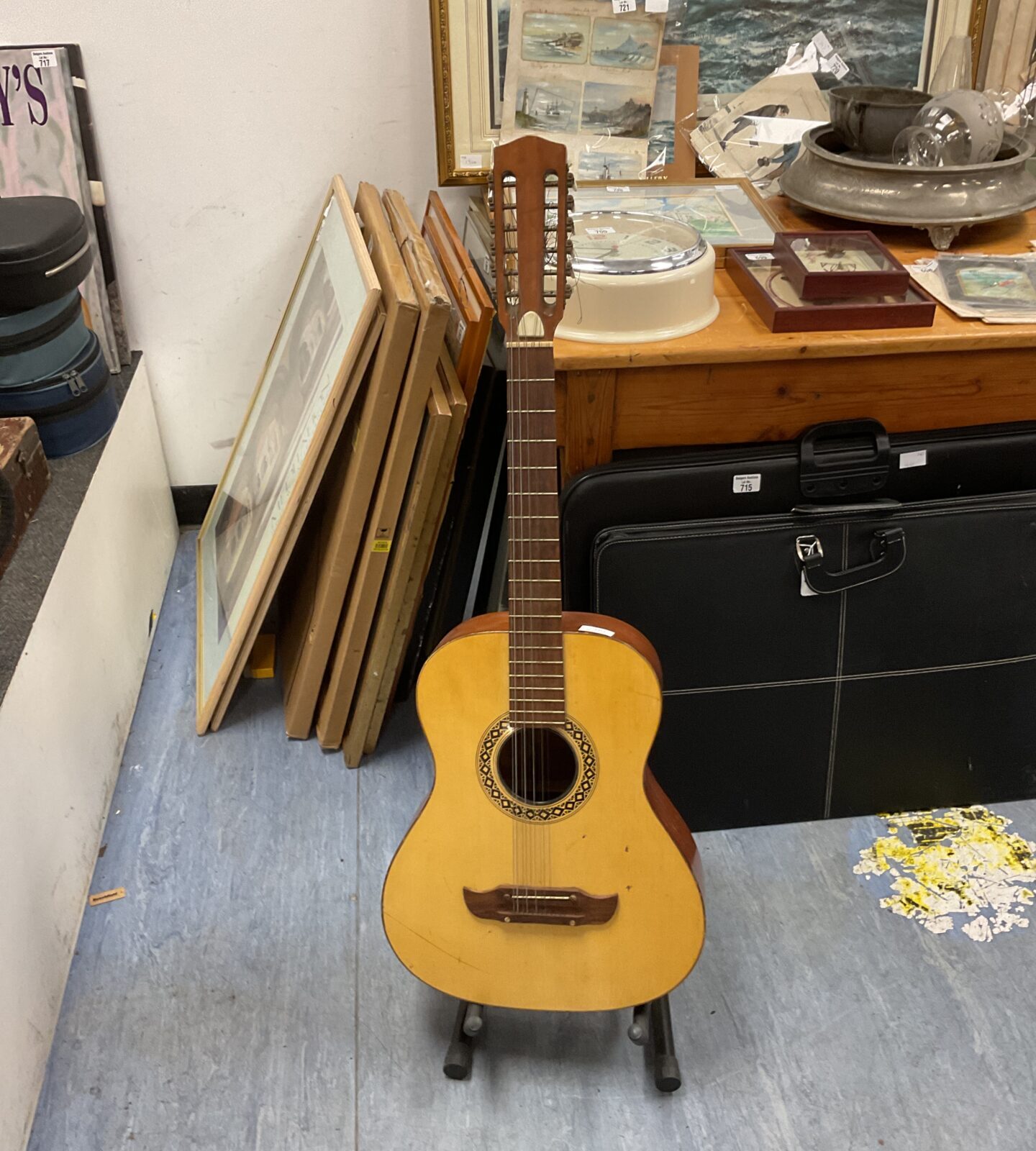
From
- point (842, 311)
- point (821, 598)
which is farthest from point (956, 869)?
point (842, 311)

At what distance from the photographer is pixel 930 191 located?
1.61 m

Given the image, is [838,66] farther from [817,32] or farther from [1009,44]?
[1009,44]

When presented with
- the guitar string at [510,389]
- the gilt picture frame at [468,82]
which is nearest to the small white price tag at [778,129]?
the gilt picture frame at [468,82]

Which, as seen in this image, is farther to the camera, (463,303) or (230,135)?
(230,135)

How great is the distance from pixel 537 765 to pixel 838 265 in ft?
2.76

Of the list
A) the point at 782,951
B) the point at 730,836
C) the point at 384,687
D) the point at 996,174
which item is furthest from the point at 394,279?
the point at 782,951

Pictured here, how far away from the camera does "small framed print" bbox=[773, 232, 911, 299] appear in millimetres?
1479

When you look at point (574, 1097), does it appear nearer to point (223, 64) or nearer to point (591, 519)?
point (591, 519)

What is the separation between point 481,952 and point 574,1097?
0.81 ft

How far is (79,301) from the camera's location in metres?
1.99

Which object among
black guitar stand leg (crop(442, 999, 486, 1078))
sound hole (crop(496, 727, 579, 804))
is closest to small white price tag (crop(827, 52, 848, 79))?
sound hole (crop(496, 727, 579, 804))

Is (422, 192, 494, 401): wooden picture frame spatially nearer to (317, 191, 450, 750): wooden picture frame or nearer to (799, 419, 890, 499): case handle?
(317, 191, 450, 750): wooden picture frame

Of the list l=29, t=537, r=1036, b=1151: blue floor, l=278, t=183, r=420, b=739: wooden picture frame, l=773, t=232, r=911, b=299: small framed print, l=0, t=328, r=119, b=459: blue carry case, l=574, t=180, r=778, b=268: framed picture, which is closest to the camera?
l=29, t=537, r=1036, b=1151: blue floor

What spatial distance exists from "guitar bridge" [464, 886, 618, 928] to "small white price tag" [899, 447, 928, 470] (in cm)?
76
